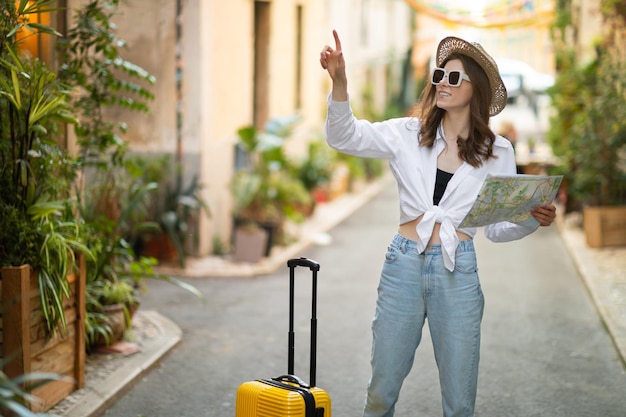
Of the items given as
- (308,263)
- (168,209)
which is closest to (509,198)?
(308,263)

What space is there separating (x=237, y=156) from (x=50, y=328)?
849 centimetres

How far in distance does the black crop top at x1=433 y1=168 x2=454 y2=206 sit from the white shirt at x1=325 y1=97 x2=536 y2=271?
0.8 inches

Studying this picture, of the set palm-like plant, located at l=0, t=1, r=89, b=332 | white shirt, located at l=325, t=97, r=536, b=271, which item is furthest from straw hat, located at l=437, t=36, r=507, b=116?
palm-like plant, located at l=0, t=1, r=89, b=332

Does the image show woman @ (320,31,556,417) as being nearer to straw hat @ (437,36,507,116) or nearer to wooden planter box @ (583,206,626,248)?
straw hat @ (437,36,507,116)

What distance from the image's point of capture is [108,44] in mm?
7180

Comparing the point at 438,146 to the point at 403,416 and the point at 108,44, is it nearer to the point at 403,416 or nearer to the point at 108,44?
the point at 403,416

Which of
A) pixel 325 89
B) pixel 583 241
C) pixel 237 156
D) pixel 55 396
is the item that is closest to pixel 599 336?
pixel 55 396

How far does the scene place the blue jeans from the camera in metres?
4.38

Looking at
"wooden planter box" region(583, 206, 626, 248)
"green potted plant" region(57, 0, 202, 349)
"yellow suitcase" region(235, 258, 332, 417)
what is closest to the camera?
"yellow suitcase" region(235, 258, 332, 417)

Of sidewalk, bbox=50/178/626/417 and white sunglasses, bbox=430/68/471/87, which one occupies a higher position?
white sunglasses, bbox=430/68/471/87

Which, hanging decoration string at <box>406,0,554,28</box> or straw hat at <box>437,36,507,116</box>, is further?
hanging decoration string at <box>406,0,554,28</box>

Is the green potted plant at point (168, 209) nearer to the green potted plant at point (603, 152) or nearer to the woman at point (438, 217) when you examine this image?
the green potted plant at point (603, 152)

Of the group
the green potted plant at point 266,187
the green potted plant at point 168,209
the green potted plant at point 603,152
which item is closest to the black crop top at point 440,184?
the green potted plant at point 168,209

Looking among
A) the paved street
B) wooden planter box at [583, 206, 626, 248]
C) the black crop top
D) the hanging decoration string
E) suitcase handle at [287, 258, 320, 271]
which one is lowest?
the paved street
